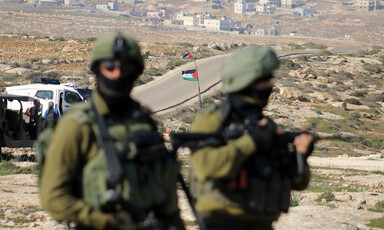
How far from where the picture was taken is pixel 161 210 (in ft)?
9.79

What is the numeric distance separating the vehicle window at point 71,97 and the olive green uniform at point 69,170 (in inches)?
729

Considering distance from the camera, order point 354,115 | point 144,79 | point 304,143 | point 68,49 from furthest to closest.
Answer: point 68,49
point 144,79
point 354,115
point 304,143

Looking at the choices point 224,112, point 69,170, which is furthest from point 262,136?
point 69,170

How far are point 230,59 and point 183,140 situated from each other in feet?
1.86

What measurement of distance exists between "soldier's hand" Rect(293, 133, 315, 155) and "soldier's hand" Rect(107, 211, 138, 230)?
1.23 m

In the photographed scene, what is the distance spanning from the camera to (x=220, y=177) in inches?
124

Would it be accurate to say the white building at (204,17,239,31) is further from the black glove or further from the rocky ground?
the black glove

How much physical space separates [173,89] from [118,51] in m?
35.6

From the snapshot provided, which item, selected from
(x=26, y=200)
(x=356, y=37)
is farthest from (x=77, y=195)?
(x=356, y=37)

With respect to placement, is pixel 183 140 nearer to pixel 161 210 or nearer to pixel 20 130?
pixel 161 210

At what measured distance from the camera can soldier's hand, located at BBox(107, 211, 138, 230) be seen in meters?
2.73

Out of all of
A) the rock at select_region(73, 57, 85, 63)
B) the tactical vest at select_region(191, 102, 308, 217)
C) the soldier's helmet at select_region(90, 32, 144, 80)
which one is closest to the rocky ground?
the rock at select_region(73, 57, 85, 63)

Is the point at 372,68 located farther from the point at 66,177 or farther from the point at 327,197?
the point at 66,177

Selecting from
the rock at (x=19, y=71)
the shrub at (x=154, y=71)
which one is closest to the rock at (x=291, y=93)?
the shrub at (x=154, y=71)
